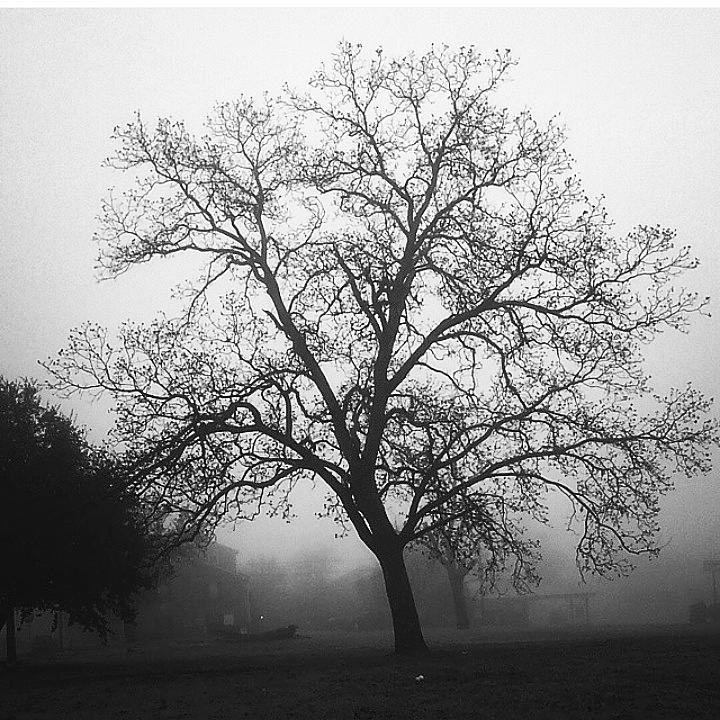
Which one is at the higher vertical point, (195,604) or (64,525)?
(64,525)

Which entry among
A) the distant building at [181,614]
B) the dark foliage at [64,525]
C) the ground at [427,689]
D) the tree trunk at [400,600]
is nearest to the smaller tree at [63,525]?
the dark foliage at [64,525]

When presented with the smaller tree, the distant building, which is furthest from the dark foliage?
the distant building

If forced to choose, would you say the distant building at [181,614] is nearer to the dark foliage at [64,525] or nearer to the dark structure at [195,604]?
the dark structure at [195,604]

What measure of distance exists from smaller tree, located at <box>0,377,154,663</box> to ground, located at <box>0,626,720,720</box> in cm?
454

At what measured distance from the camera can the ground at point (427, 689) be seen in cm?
1234

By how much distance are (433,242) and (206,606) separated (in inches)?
2725

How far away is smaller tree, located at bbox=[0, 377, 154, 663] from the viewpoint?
22.9m

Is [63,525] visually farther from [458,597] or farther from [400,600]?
[458,597]

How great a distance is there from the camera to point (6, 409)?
32.5 meters

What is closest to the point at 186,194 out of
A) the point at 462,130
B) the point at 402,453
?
the point at 462,130

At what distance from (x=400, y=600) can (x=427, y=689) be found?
24.9ft

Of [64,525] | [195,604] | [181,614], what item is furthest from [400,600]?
[195,604]

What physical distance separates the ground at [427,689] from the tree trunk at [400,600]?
764 mm

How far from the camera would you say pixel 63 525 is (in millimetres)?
23734
